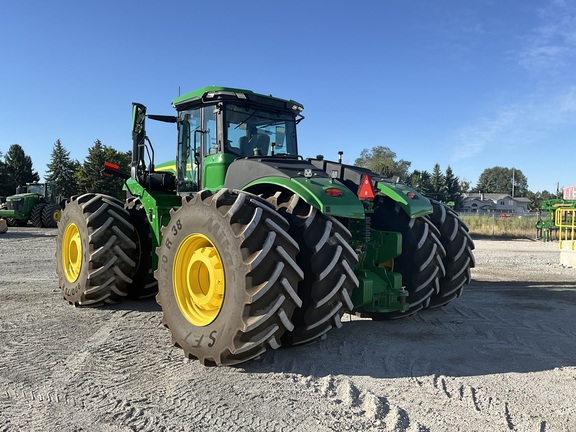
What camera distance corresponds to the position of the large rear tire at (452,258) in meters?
5.77

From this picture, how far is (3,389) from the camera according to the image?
11.3 feet

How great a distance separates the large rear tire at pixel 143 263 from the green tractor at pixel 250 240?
2cm

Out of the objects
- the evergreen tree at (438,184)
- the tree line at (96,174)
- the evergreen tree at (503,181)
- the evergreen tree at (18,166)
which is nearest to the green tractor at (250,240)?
the tree line at (96,174)

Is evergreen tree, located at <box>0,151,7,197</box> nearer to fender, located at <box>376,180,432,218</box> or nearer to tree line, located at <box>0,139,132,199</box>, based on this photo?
tree line, located at <box>0,139,132,199</box>

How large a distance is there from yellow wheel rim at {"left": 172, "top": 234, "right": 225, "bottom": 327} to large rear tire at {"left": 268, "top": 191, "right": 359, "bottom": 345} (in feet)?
2.45

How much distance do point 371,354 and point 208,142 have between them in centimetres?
326

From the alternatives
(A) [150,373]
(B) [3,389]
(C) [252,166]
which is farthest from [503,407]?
(B) [3,389]

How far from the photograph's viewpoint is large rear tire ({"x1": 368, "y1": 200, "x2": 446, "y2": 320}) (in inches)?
202

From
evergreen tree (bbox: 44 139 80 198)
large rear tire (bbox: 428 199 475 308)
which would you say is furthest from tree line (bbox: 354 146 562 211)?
evergreen tree (bbox: 44 139 80 198)

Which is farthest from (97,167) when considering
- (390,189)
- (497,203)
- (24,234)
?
(497,203)

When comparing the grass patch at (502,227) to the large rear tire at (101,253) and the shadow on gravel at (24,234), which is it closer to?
the shadow on gravel at (24,234)

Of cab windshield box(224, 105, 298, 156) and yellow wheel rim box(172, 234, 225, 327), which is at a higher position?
cab windshield box(224, 105, 298, 156)

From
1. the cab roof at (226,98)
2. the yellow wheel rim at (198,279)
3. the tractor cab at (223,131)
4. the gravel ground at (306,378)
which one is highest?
the cab roof at (226,98)

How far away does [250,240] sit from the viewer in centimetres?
369
